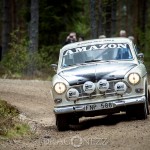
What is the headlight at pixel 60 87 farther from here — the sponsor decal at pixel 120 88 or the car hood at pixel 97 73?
the sponsor decal at pixel 120 88

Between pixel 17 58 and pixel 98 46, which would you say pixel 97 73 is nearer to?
pixel 98 46

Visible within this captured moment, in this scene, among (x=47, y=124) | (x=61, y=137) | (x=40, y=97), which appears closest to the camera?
(x=61, y=137)

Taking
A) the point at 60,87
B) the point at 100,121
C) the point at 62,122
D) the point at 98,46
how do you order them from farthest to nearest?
the point at 98,46
the point at 100,121
the point at 62,122
the point at 60,87

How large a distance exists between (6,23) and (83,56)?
21036 mm

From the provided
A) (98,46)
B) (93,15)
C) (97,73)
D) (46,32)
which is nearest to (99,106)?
(97,73)

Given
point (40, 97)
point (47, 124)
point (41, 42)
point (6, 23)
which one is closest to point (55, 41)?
point (41, 42)

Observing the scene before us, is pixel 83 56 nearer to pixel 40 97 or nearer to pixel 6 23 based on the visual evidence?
pixel 40 97

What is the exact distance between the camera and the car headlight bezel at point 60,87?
35.3ft

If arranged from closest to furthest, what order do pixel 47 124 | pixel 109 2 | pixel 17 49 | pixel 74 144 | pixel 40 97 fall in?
1. pixel 74 144
2. pixel 47 124
3. pixel 40 97
4. pixel 17 49
5. pixel 109 2

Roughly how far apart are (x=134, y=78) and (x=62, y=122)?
169 centimetres

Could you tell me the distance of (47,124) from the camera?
1288cm

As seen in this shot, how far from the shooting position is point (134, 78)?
35.0ft

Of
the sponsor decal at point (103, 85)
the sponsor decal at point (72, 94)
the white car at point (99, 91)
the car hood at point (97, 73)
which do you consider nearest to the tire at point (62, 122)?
the white car at point (99, 91)

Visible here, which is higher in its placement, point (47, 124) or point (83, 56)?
point (83, 56)
